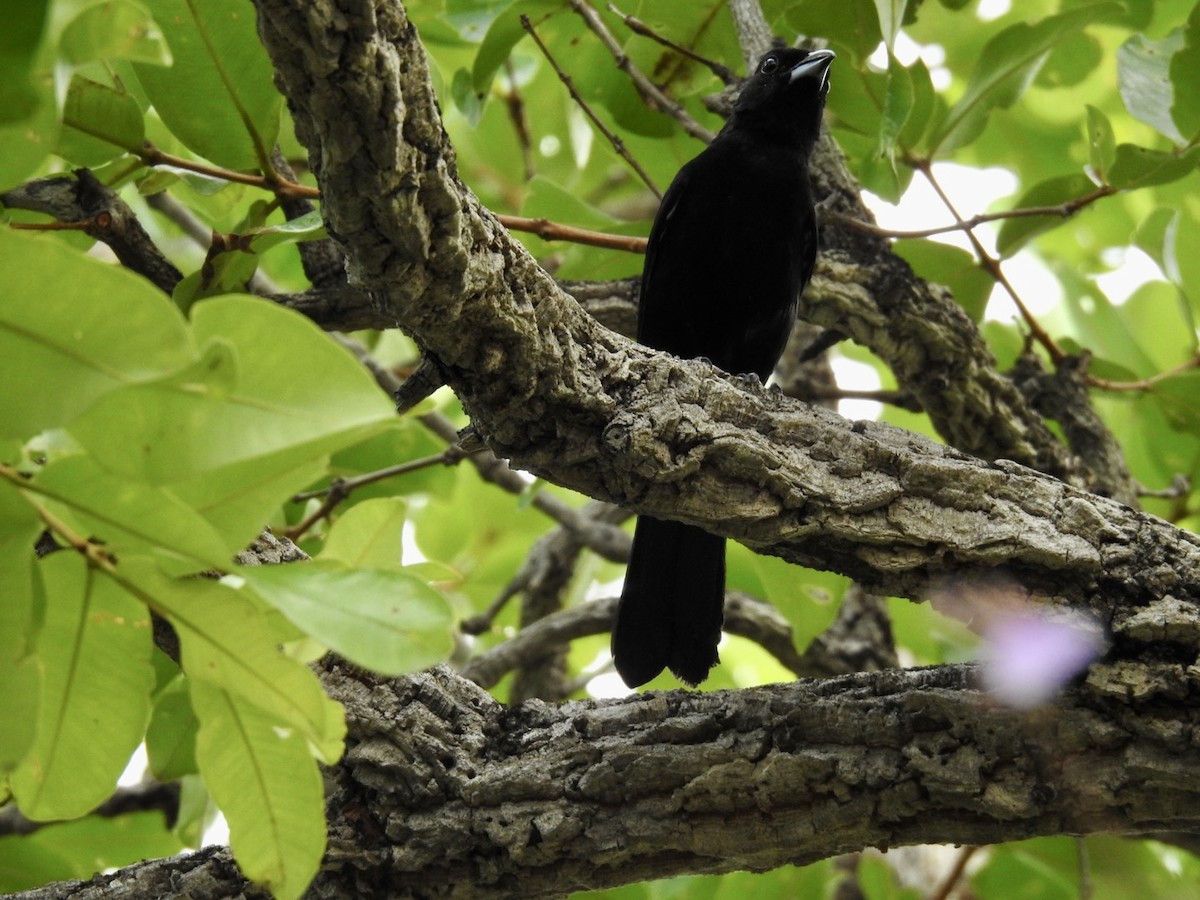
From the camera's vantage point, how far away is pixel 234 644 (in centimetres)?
114

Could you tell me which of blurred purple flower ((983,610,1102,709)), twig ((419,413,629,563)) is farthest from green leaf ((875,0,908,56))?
twig ((419,413,629,563))

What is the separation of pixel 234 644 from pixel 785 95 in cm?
277

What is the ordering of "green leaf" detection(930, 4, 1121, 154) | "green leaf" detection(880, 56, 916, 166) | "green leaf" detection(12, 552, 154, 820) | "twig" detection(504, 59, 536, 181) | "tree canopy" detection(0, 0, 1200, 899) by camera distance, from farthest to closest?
"twig" detection(504, 59, 536, 181) → "green leaf" detection(930, 4, 1121, 154) → "green leaf" detection(880, 56, 916, 166) → "green leaf" detection(12, 552, 154, 820) → "tree canopy" detection(0, 0, 1200, 899)

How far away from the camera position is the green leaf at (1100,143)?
2586 millimetres

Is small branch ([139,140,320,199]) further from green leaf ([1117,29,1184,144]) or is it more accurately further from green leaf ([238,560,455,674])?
green leaf ([1117,29,1184,144])

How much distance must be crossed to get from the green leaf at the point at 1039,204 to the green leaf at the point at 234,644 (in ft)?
7.27

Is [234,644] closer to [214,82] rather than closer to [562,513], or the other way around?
[214,82]

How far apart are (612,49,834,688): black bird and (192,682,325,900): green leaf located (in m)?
1.77

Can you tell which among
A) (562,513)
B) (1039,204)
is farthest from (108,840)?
(1039,204)

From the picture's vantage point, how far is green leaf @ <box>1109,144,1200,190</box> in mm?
2521

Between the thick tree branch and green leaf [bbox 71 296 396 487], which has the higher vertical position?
the thick tree branch

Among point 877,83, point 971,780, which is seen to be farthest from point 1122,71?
point 971,780

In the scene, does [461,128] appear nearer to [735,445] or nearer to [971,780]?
[735,445]

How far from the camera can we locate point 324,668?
2162 mm
